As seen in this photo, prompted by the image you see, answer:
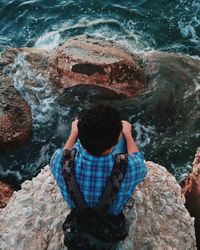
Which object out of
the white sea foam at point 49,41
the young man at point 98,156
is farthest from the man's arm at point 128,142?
the white sea foam at point 49,41

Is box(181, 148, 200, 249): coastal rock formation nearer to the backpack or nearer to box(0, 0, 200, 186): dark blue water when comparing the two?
the backpack

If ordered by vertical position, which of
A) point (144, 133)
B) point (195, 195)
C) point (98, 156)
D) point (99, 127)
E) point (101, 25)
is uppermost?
point (99, 127)

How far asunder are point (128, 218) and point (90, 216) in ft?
2.47

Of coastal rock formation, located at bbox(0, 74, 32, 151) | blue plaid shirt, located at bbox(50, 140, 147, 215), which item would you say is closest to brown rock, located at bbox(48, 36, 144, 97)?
coastal rock formation, located at bbox(0, 74, 32, 151)

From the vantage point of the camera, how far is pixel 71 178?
3363 mm

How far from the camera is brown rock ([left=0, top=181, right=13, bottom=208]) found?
5302 millimetres

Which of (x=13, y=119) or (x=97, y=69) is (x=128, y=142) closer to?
(x=13, y=119)

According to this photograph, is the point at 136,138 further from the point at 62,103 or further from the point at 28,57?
the point at 28,57

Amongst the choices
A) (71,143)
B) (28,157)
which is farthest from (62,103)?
(71,143)

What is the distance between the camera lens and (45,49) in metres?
8.52

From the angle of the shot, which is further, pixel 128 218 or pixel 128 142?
pixel 128 218

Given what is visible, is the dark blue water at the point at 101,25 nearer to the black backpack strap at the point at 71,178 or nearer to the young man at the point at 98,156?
the young man at the point at 98,156

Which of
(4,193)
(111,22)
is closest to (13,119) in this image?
(4,193)

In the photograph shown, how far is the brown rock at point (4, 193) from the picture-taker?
530 centimetres
